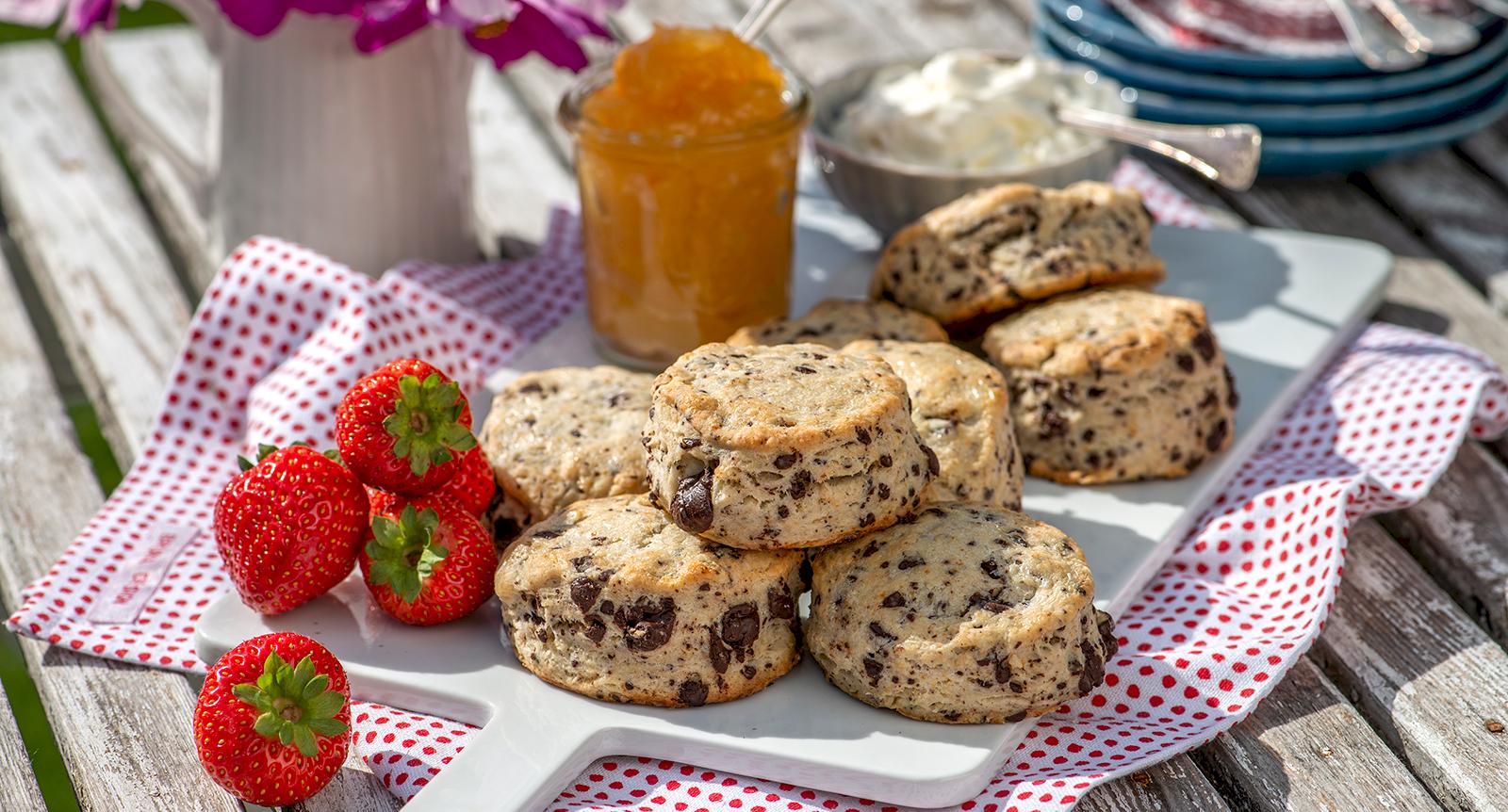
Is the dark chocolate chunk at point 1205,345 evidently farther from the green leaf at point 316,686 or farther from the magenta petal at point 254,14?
the magenta petal at point 254,14

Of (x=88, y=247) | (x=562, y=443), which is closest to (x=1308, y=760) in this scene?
(x=562, y=443)

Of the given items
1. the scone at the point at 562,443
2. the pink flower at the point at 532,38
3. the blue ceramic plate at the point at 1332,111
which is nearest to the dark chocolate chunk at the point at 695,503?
the scone at the point at 562,443

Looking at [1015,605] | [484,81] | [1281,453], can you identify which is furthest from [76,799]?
[484,81]

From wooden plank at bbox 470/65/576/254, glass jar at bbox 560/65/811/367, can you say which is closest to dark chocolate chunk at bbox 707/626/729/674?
glass jar at bbox 560/65/811/367

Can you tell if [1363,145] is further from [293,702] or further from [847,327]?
[293,702]

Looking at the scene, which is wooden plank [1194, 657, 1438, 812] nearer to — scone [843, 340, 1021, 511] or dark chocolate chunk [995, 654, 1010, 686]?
dark chocolate chunk [995, 654, 1010, 686]

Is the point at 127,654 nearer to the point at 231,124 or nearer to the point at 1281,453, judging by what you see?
the point at 231,124
